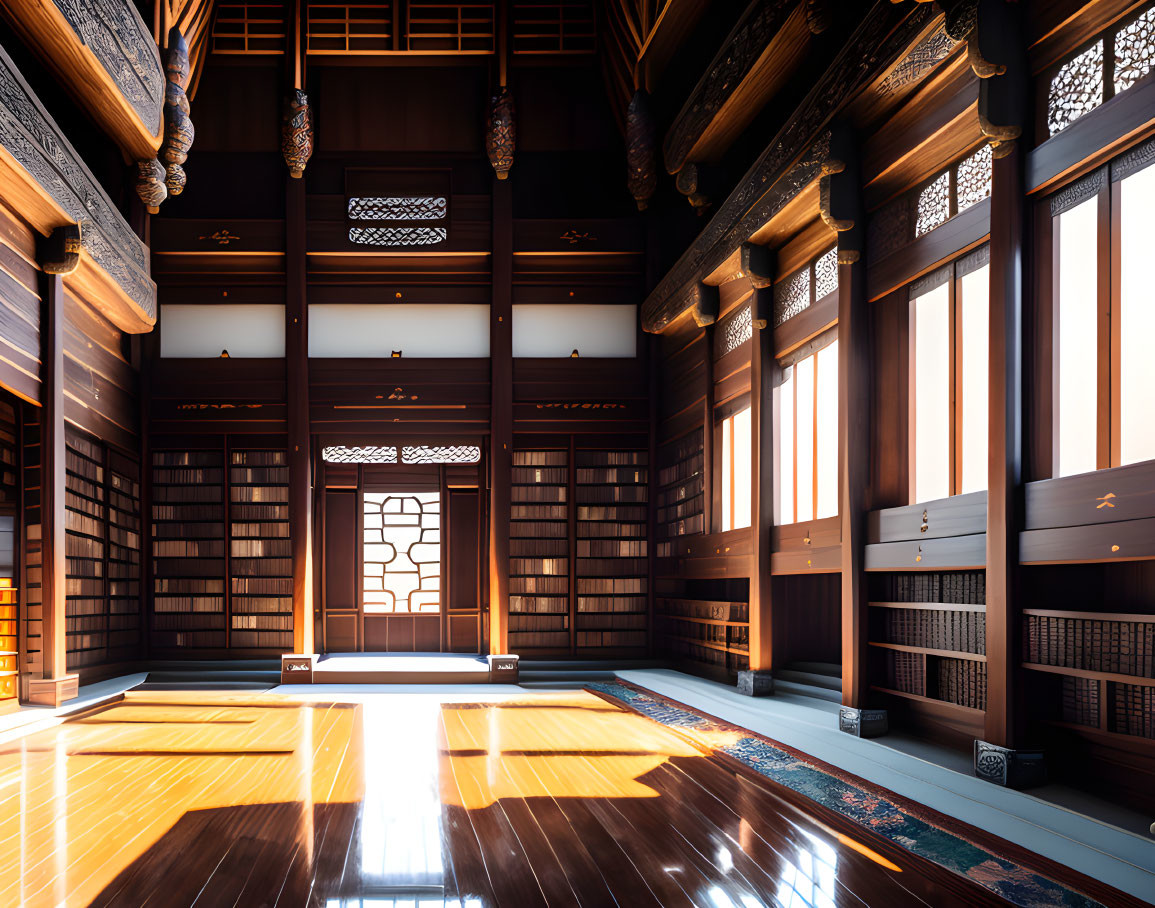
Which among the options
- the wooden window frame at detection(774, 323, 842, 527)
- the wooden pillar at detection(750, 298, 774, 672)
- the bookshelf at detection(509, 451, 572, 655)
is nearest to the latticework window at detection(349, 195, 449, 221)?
the bookshelf at detection(509, 451, 572, 655)

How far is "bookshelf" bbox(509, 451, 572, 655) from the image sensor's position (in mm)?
8477

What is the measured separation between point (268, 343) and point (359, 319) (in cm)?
89

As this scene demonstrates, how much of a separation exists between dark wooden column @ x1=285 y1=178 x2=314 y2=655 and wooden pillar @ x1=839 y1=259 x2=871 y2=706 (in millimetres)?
5133

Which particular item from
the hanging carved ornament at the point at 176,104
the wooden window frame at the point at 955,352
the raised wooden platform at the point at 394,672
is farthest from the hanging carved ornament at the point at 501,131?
the wooden window frame at the point at 955,352

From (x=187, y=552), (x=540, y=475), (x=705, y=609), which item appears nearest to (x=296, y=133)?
(x=540, y=475)

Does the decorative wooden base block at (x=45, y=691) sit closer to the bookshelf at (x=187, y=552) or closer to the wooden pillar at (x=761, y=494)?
the bookshelf at (x=187, y=552)

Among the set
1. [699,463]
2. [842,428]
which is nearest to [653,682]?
[699,463]

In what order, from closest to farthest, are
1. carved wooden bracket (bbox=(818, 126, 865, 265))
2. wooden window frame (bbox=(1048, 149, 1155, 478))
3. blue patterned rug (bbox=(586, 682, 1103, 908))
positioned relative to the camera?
blue patterned rug (bbox=(586, 682, 1103, 908)) → wooden window frame (bbox=(1048, 149, 1155, 478)) → carved wooden bracket (bbox=(818, 126, 865, 265))

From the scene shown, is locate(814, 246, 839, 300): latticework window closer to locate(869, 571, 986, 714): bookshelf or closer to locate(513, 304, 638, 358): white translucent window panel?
locate(869, 571, 986, 714): bookshelf

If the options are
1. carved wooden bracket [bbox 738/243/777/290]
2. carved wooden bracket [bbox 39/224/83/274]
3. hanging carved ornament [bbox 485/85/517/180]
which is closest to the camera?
carved wooden bracket [bbox 39/224/83/274]

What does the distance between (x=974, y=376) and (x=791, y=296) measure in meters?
2.04

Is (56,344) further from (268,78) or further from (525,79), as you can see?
(525,79)

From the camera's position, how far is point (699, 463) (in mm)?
7609

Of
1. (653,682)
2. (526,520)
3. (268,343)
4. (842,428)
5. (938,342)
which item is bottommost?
(653,682)
